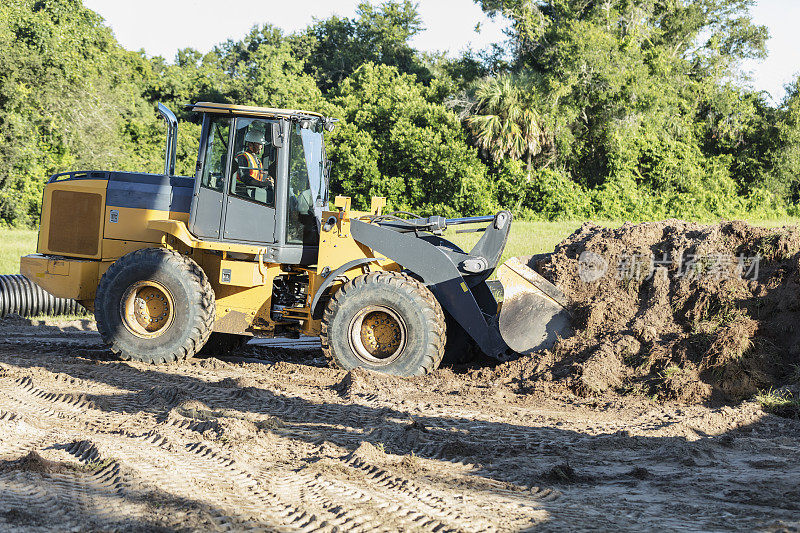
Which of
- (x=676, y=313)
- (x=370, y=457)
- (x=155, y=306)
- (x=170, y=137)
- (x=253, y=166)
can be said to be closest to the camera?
(x=370, y=457)

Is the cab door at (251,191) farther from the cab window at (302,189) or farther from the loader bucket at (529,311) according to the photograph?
the loader bucket at (529,311)

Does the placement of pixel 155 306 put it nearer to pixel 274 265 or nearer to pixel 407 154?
pixel 274 265

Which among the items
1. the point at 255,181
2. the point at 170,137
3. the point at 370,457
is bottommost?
the point at 370,457

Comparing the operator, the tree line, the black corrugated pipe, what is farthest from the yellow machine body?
the tree line

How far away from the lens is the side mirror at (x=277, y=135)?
8.56 m

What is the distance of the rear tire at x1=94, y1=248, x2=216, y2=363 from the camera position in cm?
873

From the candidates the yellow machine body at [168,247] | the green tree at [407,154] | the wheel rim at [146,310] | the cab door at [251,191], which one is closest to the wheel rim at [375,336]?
the yellow machine body at [168,247]

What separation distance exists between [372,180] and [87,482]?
23.2 m

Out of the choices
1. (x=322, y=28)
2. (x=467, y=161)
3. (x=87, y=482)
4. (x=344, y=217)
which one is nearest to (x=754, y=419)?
(x=344, y=217)

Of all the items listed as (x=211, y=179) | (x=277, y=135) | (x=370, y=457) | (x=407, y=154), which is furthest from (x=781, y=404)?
(x=407, y=154)

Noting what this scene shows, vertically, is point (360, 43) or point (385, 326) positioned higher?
point (360, 43)

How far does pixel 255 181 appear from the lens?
28.9 feet

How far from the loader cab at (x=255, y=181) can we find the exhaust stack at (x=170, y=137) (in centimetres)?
29

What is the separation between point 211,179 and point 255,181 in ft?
1.73
